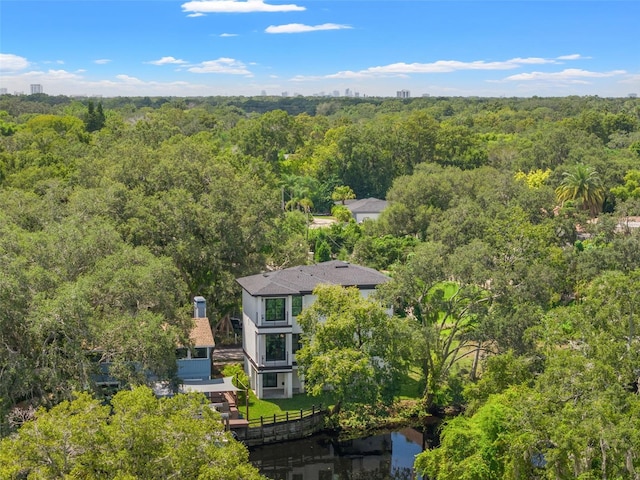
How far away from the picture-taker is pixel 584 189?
76.4 m

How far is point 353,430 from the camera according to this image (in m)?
37.4

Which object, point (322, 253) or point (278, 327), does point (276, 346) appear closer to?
point (278, 327)

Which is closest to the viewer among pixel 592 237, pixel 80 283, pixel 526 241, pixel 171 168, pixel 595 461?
pixel 595 461

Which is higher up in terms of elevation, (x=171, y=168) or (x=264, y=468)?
(x=171, y=168)

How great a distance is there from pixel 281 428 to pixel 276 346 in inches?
197

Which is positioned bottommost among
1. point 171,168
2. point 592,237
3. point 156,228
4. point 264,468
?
point 264,468

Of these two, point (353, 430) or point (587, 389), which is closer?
point (587, 389)

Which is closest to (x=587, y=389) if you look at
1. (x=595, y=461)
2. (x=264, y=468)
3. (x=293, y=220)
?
(x=595, y=461)

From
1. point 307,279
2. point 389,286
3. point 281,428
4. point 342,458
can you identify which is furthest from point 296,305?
point 342,458

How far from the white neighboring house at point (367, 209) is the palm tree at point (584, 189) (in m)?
21.3

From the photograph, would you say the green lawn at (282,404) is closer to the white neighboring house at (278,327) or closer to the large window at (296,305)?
the white neighboring house at (278,327)

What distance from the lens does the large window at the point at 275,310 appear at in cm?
3959

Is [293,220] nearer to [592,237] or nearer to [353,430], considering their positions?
[592,237]

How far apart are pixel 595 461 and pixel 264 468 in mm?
15474
